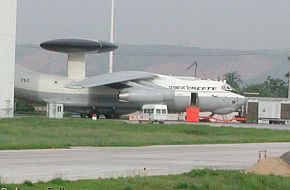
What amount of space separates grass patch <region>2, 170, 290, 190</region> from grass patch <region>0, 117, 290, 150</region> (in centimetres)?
1460

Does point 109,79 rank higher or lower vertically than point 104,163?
higher

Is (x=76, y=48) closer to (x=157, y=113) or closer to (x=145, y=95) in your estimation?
(x=145, y=95)

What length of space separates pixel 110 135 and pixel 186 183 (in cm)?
2645

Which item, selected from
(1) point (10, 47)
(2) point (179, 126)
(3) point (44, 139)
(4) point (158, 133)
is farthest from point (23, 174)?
(1) point (10, 47)

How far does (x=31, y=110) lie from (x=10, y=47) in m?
33.1

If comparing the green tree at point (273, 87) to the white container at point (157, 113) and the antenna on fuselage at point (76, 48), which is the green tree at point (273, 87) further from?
the white container at point (157, 113)

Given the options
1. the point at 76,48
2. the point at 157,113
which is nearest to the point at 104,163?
the point at 157,113

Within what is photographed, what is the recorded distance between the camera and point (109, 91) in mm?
78562

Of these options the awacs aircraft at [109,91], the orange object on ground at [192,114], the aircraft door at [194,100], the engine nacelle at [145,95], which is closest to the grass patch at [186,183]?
the engine nacelle at [145,95]

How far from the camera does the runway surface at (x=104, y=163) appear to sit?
20.4 meters

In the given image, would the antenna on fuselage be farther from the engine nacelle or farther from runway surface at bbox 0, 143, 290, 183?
runway surface at bbox 0, 143, 290, 183

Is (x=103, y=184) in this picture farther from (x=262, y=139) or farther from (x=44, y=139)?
(x=262, y=139)

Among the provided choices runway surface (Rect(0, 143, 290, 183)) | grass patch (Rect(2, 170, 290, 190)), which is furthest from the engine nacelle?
grass patch (Rect(2, 170, 290, 190))

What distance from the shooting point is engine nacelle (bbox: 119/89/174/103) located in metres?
73.6
